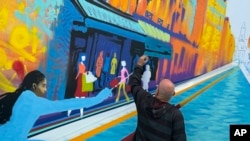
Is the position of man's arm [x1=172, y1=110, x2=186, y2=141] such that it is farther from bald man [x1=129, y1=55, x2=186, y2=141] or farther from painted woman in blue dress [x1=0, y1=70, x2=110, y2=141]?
painted woman in blue dress [x1=0, y1=70, x2=110, y2=141]

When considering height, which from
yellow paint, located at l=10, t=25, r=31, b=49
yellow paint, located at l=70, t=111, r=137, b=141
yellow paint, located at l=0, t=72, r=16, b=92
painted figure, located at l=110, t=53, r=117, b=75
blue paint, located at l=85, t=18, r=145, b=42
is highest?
blue paint, located at l=85, t=18, r=145, b=42

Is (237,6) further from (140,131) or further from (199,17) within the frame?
(140,131)

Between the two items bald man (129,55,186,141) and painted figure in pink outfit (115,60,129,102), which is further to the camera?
painted figure in pink outfit (115,60,129,102)

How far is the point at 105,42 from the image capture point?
2.57 meters

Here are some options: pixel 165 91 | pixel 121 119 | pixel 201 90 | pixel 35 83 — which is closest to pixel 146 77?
pixel 121 119

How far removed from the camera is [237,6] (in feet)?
11.6

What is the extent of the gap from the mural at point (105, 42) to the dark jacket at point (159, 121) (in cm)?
48

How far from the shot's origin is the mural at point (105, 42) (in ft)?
6.01

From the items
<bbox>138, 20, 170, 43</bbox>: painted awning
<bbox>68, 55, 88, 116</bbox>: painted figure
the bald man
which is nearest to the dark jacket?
the bald man

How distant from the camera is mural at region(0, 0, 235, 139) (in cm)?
183

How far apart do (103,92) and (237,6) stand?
1.63 metres

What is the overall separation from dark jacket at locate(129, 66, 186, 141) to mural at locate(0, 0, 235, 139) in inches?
19.0

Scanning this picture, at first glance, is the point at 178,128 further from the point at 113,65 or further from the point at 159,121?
the point at 113,65

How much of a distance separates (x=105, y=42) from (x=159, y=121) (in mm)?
804
